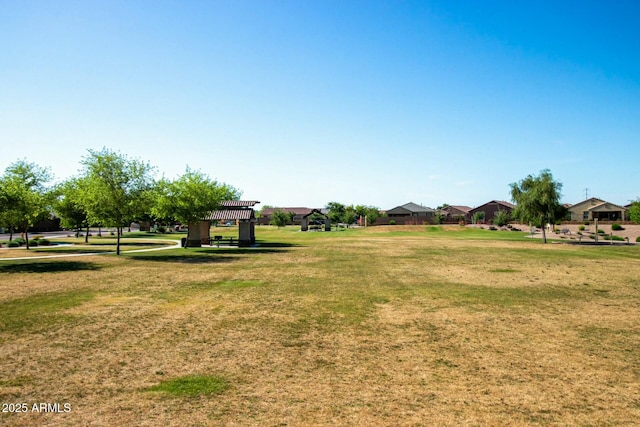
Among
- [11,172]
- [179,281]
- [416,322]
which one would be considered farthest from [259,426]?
[11,172]

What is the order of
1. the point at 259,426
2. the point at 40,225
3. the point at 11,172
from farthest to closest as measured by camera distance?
the point at 40,225 < the point at 11,172 < the point at 259,426

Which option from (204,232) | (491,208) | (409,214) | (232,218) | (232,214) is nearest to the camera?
(204,232)

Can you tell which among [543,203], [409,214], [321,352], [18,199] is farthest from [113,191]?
Answer: [409,214]

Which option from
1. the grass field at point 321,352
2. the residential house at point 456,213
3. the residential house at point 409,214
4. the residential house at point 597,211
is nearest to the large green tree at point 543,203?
the grass field at point 321,352

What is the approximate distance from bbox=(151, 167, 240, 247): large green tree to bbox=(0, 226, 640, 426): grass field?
1950 centimetres

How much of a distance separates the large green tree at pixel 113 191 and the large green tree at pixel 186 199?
2.76 metres

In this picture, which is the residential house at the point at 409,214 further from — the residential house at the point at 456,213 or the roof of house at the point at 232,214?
the roof of house at the point at 232,214

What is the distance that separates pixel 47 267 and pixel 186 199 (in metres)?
15.5

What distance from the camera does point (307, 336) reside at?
10.4 meters

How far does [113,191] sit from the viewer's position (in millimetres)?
33500

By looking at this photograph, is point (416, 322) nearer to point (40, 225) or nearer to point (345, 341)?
point (345, 341)

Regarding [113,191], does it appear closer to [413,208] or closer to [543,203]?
[543,203]

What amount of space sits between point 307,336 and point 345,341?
1.04 meters

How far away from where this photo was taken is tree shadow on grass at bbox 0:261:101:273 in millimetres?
23031
